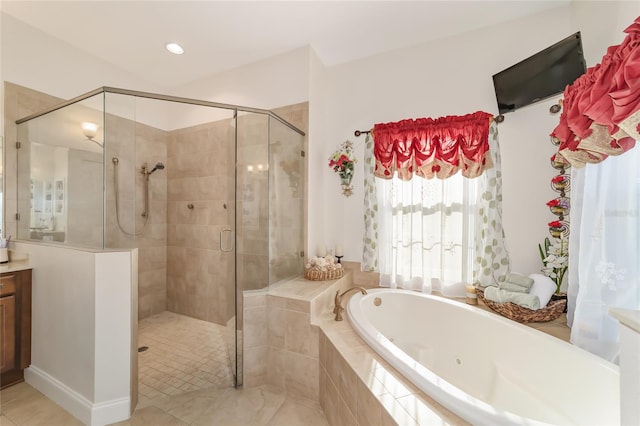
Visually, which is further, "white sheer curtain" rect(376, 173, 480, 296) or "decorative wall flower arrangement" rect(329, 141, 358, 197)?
"decorative wall flower arrangement" rect(329, 141, 358, 197)

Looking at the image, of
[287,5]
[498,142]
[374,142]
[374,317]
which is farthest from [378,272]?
[287,5]

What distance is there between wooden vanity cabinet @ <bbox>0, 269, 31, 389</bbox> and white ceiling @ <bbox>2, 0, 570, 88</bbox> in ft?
6.60

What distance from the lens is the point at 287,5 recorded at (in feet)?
6.04

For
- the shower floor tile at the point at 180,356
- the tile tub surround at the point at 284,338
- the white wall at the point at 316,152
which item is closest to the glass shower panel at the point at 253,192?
the tile tub surround at the point at 284,338

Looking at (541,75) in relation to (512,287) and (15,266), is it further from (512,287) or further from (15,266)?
(15,266)

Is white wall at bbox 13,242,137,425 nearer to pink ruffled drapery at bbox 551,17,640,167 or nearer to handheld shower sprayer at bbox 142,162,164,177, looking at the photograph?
handheld shower sprayer at bbox 142,162,164,177

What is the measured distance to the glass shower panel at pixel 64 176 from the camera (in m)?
1.67

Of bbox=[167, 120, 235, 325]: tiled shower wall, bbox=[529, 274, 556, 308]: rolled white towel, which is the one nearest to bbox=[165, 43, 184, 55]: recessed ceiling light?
bbox=[167, 120, 235, 325]: tiled shower wall

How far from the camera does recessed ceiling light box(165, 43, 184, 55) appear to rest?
2.33 meters

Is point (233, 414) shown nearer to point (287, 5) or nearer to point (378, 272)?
point (378, 272)

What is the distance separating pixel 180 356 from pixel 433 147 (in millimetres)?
2804

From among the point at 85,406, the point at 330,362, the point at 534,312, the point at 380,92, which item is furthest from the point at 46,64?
the point at 534,312

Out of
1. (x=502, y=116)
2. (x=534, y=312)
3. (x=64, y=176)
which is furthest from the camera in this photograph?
(x=502, y=116)

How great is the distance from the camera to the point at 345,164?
8.02 feet
